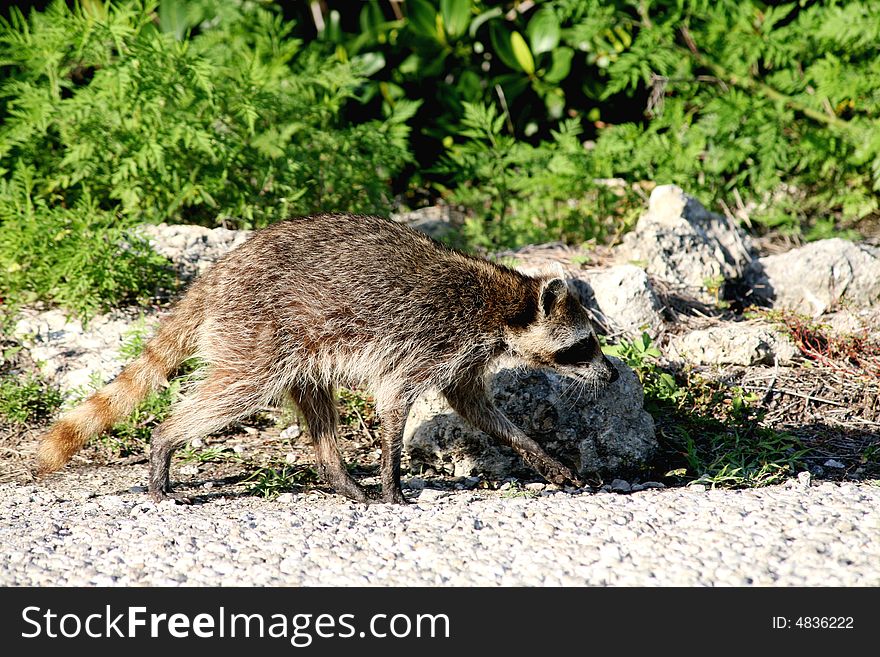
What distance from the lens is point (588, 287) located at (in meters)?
7.12

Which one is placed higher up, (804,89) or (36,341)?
(804,89)

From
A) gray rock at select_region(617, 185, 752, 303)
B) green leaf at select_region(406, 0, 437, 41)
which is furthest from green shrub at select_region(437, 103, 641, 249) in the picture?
green leaf at select_region(406, 0, 437, 41)

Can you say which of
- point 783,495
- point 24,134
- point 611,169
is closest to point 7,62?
point 24,134

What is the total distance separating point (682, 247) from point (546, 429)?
2300mm

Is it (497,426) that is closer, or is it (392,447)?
(392,447)

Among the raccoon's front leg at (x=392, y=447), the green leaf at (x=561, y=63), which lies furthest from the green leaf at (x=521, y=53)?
the raccoon's front leg at (x=392, y=447)

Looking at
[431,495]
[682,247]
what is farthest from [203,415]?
[682,247]

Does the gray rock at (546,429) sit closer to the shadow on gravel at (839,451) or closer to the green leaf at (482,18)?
the shadow on gravel at (839,451)

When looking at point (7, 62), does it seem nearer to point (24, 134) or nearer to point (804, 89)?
point (24, 134)

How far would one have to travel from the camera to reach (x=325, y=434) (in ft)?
18.9

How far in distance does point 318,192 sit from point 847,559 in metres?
5.16

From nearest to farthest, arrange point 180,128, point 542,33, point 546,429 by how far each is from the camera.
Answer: point 546,429
point 180,128
point 542,33

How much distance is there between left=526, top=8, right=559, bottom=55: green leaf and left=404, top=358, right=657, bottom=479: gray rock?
15.7 ft

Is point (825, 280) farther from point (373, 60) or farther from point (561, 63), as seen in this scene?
point (373, 60)
